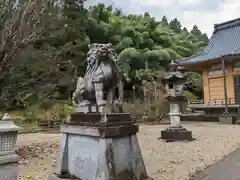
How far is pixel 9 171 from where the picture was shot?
5191mm

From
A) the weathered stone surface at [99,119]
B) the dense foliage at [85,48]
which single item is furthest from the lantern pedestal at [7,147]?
the weathered stone surface at [99,119]

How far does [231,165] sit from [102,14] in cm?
1896

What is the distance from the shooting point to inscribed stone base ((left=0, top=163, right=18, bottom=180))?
4812 mm

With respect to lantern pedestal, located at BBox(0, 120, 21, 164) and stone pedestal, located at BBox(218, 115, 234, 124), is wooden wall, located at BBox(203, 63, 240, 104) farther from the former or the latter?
lantern pedestal, located at BBox(0, 120, 21, 164)

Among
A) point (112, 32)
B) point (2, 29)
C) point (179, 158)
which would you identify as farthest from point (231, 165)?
point (112, 32)

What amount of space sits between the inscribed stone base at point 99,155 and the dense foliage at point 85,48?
2450 millimetres

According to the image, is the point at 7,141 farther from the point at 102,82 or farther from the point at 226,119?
the point at 226,119

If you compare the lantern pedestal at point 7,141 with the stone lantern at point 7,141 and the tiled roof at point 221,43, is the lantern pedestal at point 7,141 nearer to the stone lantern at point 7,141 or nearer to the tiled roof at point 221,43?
the stone lantern at point 7,141

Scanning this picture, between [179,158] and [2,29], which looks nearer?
[2,29]

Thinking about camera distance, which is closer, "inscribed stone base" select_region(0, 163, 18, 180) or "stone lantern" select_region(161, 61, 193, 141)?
"inscribed stone base" select_region(0, 163, 18, 180)

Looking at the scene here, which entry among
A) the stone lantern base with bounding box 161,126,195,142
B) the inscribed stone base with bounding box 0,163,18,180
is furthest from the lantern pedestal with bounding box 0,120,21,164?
the stone lantern base with bounding box 161,126,195,142

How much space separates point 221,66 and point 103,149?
549 inches

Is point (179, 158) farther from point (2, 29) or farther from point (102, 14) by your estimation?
point (102, 14)

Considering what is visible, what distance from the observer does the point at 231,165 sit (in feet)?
17.4
